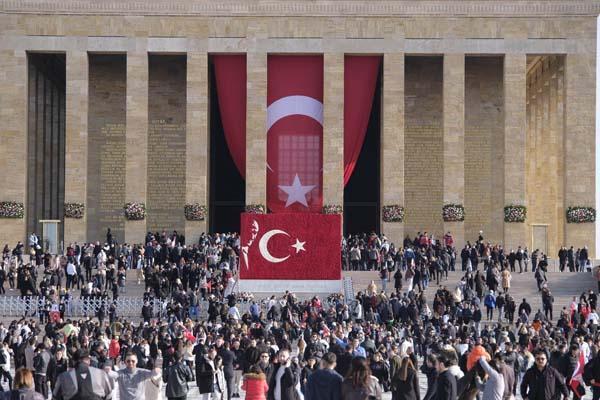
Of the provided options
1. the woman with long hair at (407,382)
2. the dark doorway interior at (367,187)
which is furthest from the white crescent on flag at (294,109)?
the woman with long hair at (407,382)

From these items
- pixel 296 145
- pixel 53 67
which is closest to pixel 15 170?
pixel 53 67

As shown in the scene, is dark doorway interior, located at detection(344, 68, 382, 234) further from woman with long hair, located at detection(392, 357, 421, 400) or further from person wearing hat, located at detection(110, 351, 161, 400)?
woman with long hair, located at detection(392, 357, 421, 400)

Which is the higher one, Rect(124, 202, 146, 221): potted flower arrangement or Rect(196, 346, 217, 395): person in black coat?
Rect(124, 202, 146, 221): potted flower arrangement

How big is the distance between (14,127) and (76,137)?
9.02ft

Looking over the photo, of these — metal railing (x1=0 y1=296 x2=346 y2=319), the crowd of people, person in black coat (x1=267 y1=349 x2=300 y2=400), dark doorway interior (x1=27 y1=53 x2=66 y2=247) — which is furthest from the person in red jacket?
dark doorway interior (x1=27 y1=53 x2=66 y2=247)

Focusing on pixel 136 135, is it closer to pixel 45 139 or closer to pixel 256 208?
pixel 45 139

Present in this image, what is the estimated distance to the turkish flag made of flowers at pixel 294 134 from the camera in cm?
5716

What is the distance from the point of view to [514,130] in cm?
5741

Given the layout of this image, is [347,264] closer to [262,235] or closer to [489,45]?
[262,235]

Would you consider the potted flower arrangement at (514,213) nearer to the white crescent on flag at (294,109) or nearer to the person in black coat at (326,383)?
the white crescent on flag at (294,109)

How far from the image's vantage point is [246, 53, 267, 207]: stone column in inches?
2254

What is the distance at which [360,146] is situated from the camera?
189ft

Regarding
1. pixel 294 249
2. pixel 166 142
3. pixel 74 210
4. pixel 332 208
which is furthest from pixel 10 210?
pixel 294 249

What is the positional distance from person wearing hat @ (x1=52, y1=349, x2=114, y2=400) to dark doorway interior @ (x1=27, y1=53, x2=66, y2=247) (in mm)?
42002
